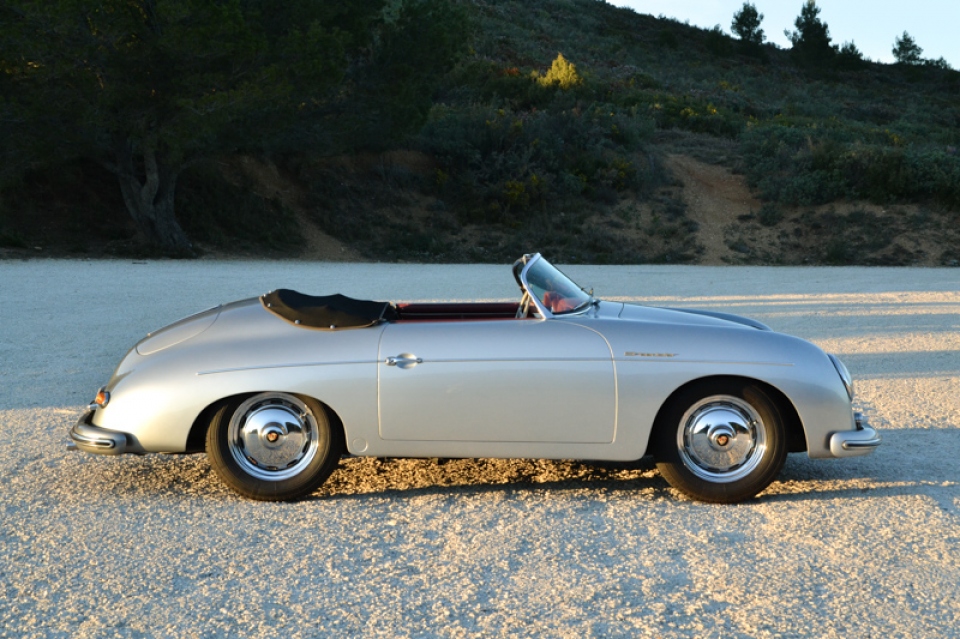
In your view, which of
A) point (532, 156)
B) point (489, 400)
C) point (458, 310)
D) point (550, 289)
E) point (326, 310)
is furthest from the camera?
point (532, 156)

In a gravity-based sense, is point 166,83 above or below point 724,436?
above

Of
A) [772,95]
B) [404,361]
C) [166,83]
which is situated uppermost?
[772,95]

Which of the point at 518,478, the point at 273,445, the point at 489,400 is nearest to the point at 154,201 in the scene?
the point at 518,478

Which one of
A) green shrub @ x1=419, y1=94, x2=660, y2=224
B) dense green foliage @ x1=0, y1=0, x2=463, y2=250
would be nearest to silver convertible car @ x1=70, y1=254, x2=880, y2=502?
dense green foliage @ x1=0, y1=0, x2=463, y2=250

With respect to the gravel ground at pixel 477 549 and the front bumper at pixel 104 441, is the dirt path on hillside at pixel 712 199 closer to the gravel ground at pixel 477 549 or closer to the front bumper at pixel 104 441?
the gravel ground at pixel 477 549

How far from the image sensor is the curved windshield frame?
5246 mm

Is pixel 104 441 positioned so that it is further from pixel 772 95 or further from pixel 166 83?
pixel 772 95

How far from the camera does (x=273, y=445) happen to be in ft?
16.4

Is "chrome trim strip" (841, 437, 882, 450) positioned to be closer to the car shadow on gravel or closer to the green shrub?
the car shadow on gravel

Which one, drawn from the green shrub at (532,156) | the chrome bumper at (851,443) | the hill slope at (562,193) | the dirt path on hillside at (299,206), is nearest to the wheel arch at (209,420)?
the chrome bumper at (851,443)

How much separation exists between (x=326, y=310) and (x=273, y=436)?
689 mm

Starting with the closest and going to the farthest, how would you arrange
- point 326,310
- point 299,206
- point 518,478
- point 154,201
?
point 326,310
point 518,478
point 154,201
point 299,206

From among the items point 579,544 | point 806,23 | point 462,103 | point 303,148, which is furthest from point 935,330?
point 806,23

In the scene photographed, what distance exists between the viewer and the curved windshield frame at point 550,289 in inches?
207
